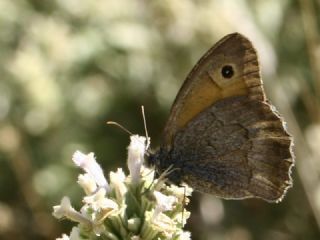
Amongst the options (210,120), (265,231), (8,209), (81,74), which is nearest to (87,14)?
(81,74)

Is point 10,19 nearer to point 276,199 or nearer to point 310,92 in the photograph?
point 310,92

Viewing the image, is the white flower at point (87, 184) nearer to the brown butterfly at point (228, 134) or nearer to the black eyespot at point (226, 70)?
the brown butterfly at point (228, 134)

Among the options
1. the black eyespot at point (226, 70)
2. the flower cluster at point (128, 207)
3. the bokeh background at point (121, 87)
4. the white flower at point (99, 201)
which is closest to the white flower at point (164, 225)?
the flower cluster at point (128, 207)

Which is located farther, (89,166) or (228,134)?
(228,134)

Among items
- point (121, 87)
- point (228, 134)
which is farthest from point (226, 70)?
point (121, 87)

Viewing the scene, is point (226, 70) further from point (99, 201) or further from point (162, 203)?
point (99, 201)
